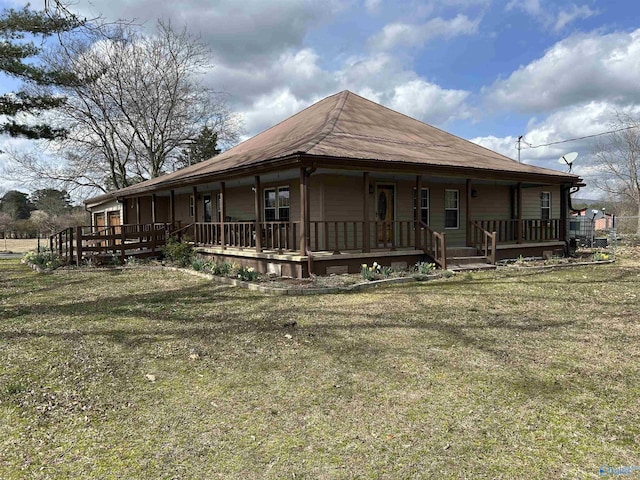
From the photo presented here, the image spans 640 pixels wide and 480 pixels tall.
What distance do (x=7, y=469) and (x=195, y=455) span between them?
1.11 meters

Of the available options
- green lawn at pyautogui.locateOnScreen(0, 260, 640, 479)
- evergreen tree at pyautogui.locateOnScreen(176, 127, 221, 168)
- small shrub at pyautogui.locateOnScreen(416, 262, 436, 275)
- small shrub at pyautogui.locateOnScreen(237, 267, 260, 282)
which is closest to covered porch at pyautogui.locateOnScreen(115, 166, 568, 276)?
small shrub at pyautogui.locateOnScreen(416, 262, 436, 275)

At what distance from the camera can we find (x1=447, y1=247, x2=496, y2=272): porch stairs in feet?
38.0

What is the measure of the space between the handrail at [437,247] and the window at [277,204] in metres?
3.98

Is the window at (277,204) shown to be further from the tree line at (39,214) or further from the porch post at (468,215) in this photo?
the tree line at (39,214)

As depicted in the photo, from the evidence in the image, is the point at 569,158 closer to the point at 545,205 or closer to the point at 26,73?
the point at 545,205

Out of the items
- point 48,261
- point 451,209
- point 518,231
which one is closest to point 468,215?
point 451,209

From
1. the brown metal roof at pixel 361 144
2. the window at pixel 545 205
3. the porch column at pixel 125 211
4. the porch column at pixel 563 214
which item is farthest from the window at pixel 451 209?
the porch column at pixel 125 211

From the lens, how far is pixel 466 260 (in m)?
12.1

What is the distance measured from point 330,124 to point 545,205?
9.76 m

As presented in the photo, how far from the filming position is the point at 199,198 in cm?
1750

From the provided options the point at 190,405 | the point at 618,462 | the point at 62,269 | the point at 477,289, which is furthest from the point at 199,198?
the point at 618,462

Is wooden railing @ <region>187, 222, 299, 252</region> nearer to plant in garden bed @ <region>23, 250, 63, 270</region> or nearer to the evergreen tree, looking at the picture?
plant in garden bed @ <region>23, 250, 63, 270</region>

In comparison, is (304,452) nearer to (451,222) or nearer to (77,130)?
(451,222)

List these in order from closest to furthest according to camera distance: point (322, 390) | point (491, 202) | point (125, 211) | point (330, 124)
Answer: point (322, 390)
point (330, 124)
point (491, 202)
point (125, 211)
